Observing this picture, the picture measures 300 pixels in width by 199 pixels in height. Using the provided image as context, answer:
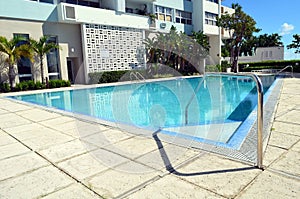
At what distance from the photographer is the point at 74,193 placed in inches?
97.8

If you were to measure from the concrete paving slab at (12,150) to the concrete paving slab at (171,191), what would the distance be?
2471 millimetres

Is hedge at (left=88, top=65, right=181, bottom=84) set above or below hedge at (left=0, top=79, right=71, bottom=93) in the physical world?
above

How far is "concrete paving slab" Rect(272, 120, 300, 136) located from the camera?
4.26 meters

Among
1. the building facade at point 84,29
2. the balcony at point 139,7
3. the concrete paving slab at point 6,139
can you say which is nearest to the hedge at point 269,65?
the building facade at point 84,29

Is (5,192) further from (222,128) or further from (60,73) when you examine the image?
(60,73)

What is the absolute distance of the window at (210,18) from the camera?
29.2 meters

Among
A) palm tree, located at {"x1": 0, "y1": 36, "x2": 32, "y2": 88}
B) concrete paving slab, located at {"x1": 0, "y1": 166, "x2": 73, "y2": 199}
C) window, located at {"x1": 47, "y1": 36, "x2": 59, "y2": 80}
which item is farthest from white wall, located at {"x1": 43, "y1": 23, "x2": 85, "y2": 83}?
concrete paving slab, located at {"x1": 0, "y1": 166, "x2": 73, "y2": 199}

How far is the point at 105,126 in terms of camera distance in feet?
16.8

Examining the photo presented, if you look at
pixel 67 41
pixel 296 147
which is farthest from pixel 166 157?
pixel 67 41

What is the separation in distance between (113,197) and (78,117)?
4.18 m

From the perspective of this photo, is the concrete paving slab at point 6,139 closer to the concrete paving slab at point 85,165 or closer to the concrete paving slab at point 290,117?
the concrete paving slab at point 85,165

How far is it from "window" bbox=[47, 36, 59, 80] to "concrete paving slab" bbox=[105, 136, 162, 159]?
49.7ft

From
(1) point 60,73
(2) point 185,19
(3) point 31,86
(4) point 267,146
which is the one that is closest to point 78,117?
(4) point 267,146

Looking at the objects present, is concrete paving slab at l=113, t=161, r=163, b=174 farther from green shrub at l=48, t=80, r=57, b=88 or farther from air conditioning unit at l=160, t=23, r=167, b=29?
air conditioning unit at l=160, t=23, r=167, b=29
